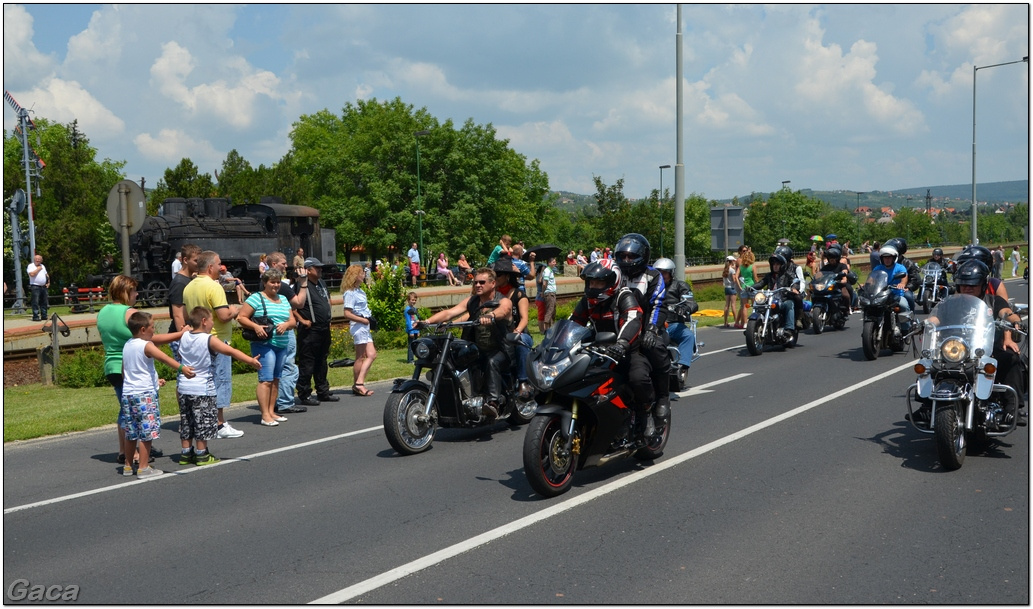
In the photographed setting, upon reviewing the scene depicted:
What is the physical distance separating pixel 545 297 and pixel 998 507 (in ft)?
44.2

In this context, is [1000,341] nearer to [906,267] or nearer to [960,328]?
[960,328]

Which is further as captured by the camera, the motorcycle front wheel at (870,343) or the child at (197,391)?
the motorcycle front wheel at (870,343)

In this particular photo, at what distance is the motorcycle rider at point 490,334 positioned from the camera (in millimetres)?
8875

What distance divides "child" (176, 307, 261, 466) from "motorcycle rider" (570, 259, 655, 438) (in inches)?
120

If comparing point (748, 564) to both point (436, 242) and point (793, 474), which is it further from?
point (436, 242)

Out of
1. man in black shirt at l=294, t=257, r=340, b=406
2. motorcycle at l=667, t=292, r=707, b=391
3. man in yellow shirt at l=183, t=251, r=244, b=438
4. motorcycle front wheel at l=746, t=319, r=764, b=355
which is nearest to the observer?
man in yellow shirt at l=183, t=251, r=244, b=438

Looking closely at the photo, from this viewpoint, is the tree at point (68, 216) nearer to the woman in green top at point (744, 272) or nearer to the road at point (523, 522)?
the woman in green top at point (744, 272)

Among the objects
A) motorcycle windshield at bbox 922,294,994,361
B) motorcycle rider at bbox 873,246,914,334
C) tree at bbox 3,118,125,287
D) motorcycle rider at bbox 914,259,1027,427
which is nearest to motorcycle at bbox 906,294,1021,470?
motorcycle windshield at bbox 922,294,994,361

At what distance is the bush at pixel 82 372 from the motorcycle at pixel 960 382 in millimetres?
11512

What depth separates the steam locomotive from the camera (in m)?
32.2

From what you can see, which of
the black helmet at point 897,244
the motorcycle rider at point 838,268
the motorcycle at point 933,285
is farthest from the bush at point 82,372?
the motorcycle at point 933,285

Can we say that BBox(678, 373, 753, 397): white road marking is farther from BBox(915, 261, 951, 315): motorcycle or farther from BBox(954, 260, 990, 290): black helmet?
BBox(915, 261, 951, 315): motorcycle

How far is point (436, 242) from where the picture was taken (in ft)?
188

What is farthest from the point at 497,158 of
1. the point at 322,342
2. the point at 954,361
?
the point at 954,361
